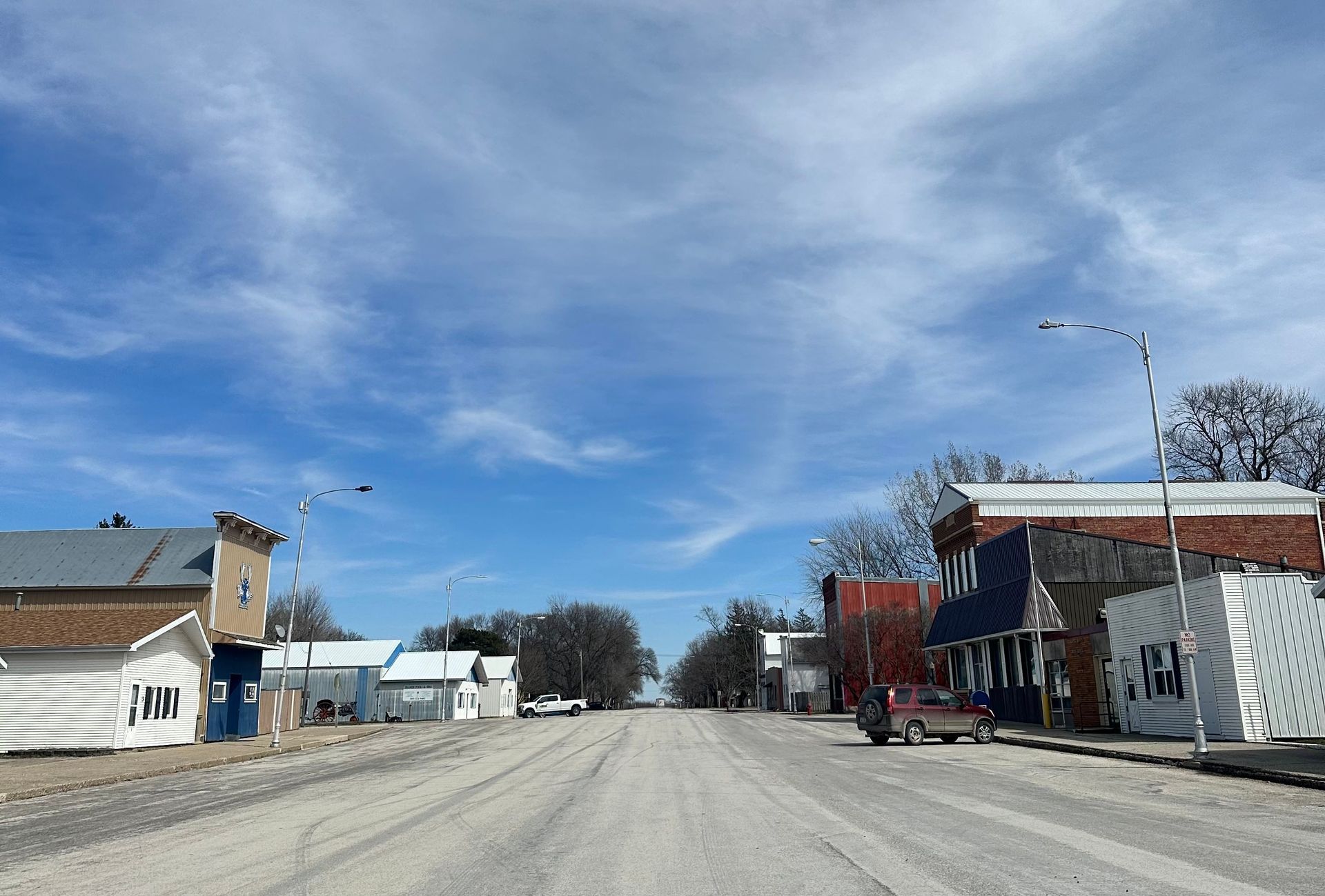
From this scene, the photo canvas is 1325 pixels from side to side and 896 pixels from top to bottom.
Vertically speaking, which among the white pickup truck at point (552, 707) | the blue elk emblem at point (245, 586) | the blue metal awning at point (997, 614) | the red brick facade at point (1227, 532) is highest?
the red brick facade at point (1227, 532)

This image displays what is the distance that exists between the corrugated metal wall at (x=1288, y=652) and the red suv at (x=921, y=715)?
24.2 ft

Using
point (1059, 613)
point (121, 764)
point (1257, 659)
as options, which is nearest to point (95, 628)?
point (121, 764)

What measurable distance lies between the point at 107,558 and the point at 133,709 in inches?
382

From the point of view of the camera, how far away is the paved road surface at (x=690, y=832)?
8.09m

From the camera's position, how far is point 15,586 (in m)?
37.2

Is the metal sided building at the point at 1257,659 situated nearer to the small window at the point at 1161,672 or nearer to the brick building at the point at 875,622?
the small window at the point at 1161,672

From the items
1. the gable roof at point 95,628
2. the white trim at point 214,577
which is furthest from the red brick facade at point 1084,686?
the white trim at point 214,577

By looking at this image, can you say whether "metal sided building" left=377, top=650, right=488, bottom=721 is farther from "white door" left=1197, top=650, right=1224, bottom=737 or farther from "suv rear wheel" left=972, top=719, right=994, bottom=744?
"white door" left=1197, top=650, right=1224, bottom=737

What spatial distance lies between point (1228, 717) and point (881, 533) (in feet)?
178

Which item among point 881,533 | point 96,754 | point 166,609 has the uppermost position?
point 881,533

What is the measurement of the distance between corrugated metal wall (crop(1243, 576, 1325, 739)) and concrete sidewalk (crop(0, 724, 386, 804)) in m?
26.9

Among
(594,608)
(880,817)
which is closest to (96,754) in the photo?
(880,817)

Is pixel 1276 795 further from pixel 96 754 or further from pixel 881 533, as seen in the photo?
Result: pixel 881 533

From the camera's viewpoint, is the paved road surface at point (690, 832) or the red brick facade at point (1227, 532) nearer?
the paved road surface at point (690, 832)
